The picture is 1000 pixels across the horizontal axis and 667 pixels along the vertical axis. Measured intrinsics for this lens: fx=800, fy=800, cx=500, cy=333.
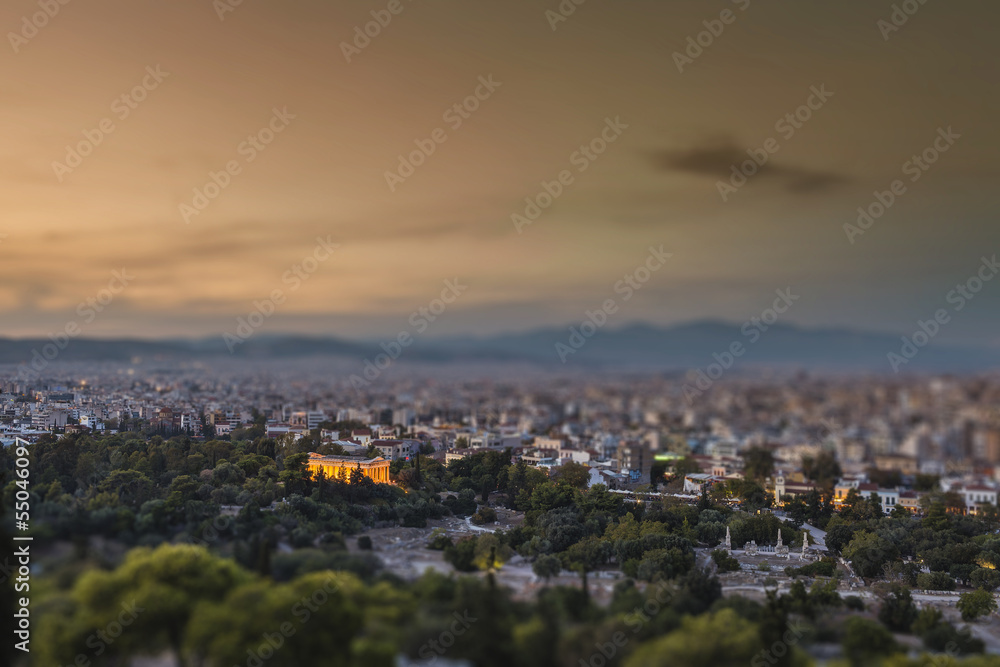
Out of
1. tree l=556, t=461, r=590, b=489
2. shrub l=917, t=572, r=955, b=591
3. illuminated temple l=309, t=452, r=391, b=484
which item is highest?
illuminated temple l=309, t=452, r=391, b=484

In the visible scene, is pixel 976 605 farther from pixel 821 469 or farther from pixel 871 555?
pixel 821 469

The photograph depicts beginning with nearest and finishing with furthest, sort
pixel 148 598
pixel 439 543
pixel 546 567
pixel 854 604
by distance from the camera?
pixel 148 598
pixel 854 604
pixel 546 567
pixel 439 543

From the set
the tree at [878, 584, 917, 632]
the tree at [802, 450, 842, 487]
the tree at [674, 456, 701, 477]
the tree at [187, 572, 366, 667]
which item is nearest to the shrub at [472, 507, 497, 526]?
the tree at [878, 584, 917, 632]

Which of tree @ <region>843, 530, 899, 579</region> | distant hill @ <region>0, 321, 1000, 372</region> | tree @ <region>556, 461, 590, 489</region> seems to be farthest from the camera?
distant hill @ <region>0, 321, 1000, 372</region>

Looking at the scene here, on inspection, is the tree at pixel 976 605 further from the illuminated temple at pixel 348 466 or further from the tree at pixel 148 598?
the illuminated temple at pixel 348 466

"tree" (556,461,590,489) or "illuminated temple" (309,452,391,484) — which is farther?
"tree" (556,461,590,489)

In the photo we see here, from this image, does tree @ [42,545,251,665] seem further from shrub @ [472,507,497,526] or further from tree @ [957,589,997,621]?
tree @ [957,589,997,621]

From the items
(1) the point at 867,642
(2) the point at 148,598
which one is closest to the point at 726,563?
(1) the point at 867,642
